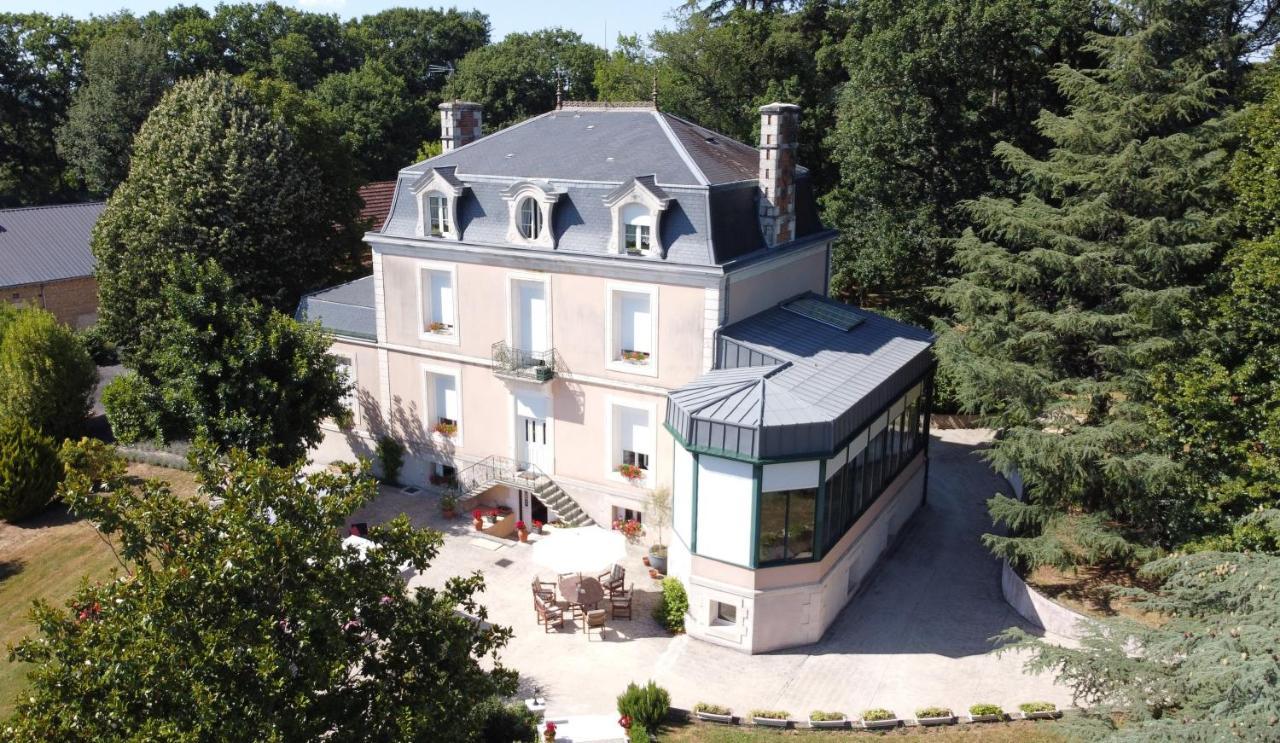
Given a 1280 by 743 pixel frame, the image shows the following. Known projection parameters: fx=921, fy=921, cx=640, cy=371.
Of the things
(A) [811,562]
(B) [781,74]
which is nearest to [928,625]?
(A) [811,562]

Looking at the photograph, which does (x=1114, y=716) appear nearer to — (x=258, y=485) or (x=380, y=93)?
(x=258, y=485)

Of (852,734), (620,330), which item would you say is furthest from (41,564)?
(852,734)

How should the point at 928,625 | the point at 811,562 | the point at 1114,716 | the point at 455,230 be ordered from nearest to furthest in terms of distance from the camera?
the point at 1114,716 < the point at 811,562 < the point at 928,625 < the point at 455,230

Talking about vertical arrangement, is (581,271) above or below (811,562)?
above

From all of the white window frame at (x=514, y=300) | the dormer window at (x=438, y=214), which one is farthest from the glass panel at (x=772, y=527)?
the dormer window at (x=438, y=214)

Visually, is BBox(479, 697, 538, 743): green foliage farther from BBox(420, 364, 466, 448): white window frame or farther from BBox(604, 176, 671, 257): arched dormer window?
BBox(420, 364, 466, 448): white window frame

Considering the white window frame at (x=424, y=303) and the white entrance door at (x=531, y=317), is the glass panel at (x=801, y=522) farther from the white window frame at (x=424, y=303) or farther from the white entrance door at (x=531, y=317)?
the white window frame at (x=424, y=303)

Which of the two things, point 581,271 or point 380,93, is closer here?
point 581,271

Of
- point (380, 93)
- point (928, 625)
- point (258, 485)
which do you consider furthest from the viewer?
point (380, 93)
